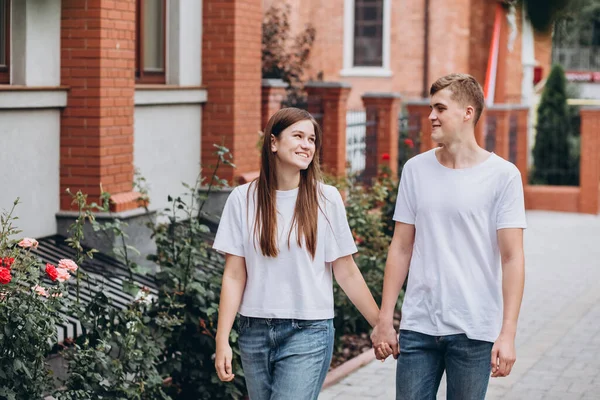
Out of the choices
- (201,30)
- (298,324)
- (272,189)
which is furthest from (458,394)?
(201,30)

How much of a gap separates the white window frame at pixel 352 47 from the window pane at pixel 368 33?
178 millimetres

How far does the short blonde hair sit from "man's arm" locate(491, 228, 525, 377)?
46 cm

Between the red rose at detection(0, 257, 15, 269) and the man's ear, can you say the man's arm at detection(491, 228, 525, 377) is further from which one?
the red rose at detection(0, 257, 15, 269)

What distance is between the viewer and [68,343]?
18.2 feet

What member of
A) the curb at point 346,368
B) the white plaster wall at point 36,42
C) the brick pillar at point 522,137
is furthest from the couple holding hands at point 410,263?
the brick pillar at point 522,137

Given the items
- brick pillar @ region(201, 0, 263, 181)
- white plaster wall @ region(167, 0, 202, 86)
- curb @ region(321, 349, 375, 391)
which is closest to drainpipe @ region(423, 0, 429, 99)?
brick pillar @ region(201, 0, 263, 181)

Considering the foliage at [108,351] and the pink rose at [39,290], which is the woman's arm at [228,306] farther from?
the foliage at [108,351]

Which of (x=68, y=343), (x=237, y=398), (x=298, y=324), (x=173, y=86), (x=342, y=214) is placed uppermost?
(x=173, y=86)

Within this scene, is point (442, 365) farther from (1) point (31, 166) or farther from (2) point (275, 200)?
(1) point (31, 166)

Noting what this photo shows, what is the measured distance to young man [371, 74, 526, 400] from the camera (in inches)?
145

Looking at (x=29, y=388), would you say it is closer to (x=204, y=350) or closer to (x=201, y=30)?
(x=204, y=350)

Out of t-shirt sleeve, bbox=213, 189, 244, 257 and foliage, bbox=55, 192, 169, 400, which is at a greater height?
t-shirt sleeve, bbox=213, 189, 244, 257

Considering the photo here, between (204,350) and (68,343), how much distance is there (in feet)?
2.53

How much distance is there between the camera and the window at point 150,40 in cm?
943
